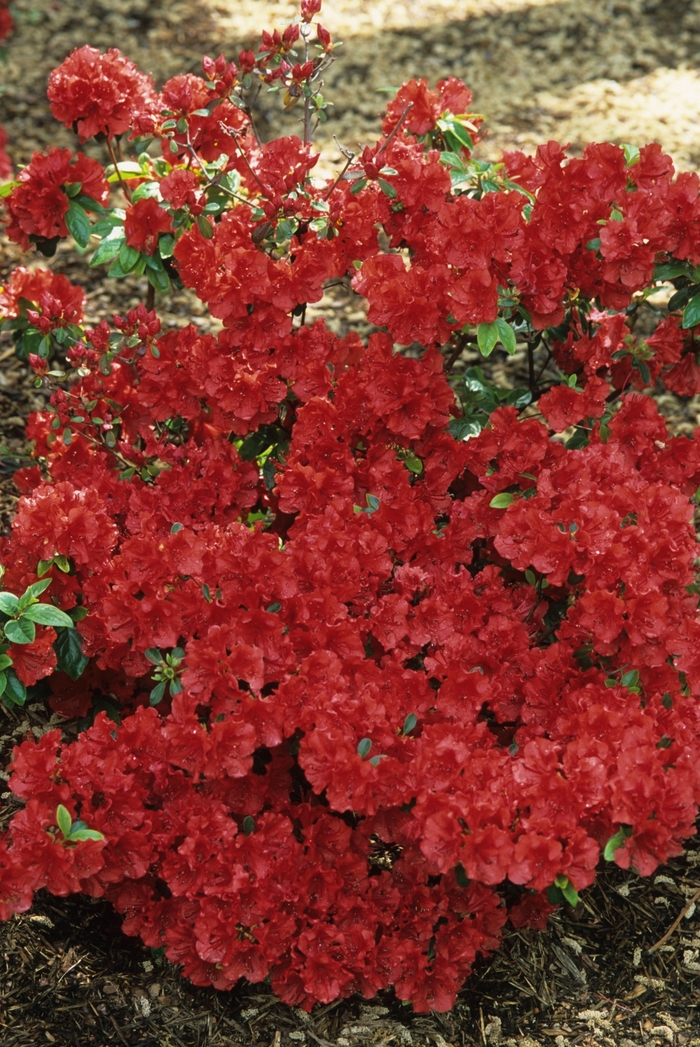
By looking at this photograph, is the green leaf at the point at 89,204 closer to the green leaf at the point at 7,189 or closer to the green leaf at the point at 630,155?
the green leaf at the point at 7,189

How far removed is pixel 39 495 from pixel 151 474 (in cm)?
40

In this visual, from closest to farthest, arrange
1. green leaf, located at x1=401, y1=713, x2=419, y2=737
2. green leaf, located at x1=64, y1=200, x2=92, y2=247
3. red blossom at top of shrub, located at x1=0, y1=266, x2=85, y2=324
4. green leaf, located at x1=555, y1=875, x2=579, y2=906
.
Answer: green leaf, located at x1=555, y1=875, x2=579, y2=906 → green leaf, located at x1=401, y1=713, x2=419, y2=737 → green leaf, located at x1=64, y1=200, x2=92, y2=247 → red blossom at top of shrub, located at x1=0, y1=266, x2=85, y2=324

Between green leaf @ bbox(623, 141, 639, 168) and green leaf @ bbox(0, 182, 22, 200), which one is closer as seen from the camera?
green leaf @ bbox(623, 141, 639, 168)

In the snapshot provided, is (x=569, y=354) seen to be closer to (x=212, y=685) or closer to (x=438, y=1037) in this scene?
(x=212, y=685)

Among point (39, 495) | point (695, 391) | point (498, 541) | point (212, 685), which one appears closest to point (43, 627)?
point (39, 495)

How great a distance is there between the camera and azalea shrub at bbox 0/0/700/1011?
2.02 m

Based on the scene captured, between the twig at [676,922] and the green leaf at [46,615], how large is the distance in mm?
1398

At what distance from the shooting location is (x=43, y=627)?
229 centimetres

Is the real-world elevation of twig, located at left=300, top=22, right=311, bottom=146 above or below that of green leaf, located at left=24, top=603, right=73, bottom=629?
above

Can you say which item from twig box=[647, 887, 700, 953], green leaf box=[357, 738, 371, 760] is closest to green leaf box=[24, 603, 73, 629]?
green leaf box=[357, 738, 371, 760]

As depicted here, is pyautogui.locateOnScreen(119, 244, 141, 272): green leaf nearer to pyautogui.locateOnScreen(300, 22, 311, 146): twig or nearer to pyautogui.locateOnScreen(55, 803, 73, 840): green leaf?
pyautogui.locateOnScreen(300, 22, 311, 146): twig

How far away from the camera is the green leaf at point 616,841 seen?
1900mm

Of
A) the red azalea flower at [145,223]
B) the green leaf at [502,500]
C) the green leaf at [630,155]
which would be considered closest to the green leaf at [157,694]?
the green leaf at [502,500]

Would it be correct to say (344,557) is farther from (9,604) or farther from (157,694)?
(9,604)
